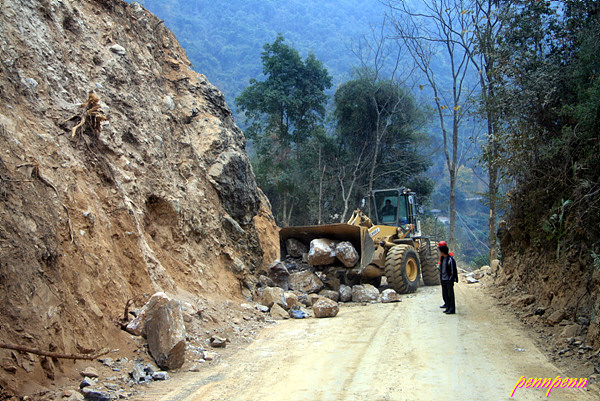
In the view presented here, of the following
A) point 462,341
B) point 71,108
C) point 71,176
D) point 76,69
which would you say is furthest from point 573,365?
point 76,69

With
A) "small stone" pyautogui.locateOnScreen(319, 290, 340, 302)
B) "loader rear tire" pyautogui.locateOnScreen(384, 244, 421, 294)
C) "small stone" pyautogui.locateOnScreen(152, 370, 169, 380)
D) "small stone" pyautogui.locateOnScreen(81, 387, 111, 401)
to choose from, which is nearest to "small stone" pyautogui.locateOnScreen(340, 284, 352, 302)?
"small stone" pyautogui.locateOnScreen(319, 290, 340, 302)

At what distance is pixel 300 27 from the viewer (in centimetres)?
8188

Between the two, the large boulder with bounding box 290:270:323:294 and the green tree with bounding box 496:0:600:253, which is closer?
the green tree with bounding box 496:0:600:253

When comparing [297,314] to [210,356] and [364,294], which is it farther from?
[210,356]

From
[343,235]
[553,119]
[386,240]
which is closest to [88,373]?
[343,235]

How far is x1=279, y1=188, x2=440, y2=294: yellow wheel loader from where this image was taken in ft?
38.2

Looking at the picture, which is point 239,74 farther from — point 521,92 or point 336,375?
point 336,375

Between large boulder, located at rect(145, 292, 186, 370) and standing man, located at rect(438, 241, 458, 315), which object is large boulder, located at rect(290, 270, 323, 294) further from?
large boulder, located at rect(145, 292, 186, 370)

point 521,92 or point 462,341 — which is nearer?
point 462,341

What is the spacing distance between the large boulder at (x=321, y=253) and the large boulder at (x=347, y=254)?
17 centimetres

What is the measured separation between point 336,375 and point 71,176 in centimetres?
431

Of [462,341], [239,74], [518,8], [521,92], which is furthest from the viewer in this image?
[239,74]

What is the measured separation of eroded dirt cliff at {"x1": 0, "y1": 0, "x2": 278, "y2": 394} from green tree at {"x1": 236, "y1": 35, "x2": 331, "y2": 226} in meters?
13.4

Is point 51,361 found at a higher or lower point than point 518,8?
lower
